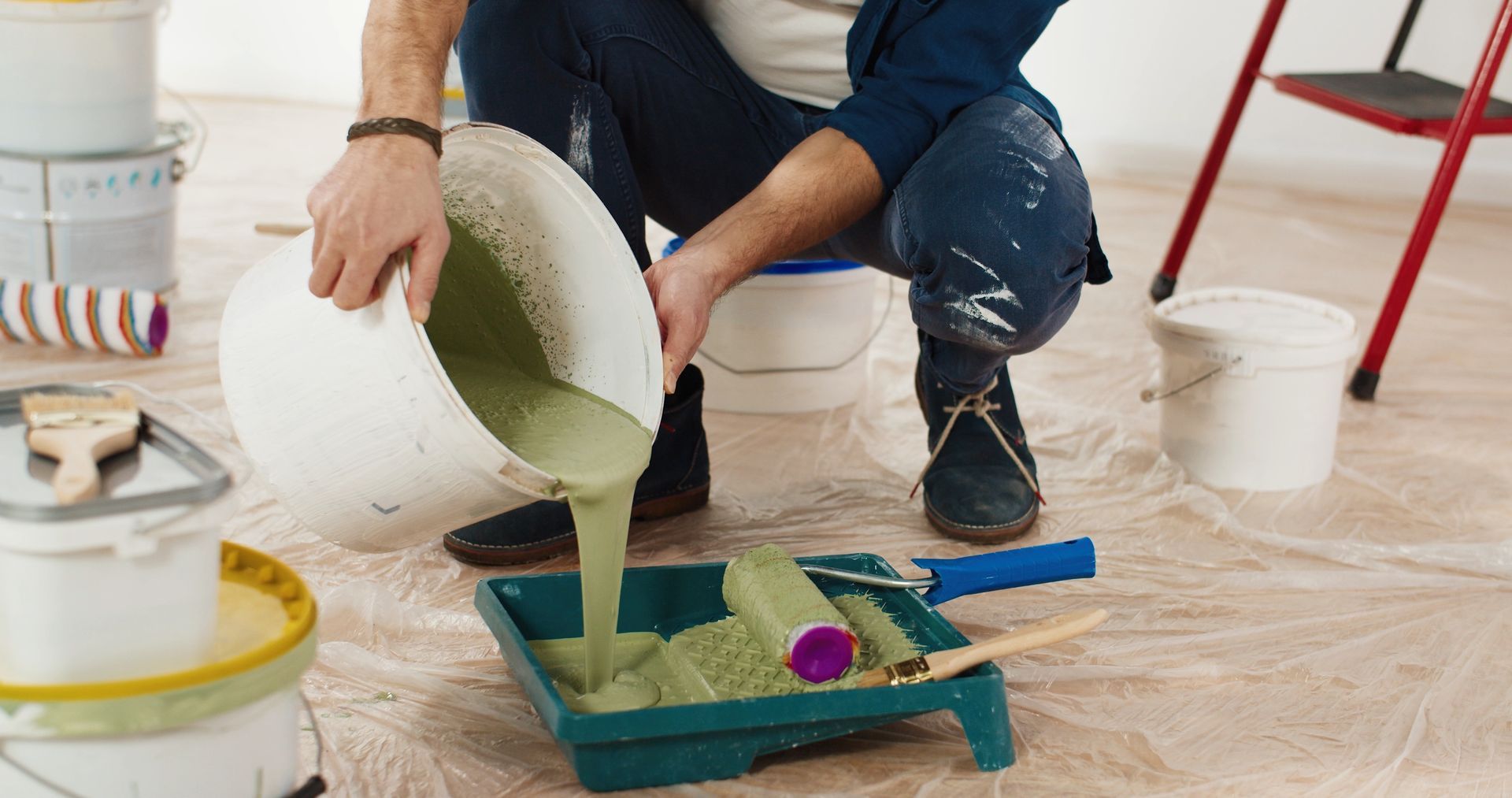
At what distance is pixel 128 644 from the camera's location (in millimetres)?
Result: 663

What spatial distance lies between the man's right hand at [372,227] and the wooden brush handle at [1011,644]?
0.44 meters

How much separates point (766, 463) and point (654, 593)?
48 centimetres

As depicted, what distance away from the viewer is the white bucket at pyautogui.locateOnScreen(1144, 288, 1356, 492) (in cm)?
153

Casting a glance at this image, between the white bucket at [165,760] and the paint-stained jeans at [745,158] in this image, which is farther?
the paint-stained jeans at [745,158]

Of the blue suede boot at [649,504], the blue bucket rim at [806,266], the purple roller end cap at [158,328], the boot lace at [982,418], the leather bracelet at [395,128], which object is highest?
the leather bracelet at [395,128]

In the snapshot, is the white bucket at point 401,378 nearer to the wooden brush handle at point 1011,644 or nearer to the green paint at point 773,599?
the green paint at point 773,599

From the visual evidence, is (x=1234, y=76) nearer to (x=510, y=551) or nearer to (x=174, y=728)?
(x=510, y=551)

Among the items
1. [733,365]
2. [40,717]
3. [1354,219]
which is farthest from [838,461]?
[1354,219]

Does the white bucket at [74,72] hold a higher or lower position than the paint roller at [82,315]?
higher

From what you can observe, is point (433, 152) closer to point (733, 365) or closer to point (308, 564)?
point (308, 564)

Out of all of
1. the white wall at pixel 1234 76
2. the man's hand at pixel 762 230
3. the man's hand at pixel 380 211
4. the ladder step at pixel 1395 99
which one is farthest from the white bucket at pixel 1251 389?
the white wall at pixel 1234 76

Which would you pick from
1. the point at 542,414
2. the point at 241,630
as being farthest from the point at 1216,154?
the point at 241,630

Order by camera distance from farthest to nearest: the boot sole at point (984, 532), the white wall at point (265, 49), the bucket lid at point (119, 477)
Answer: the white wall at point (265, 49)
the boot sole at point (984, 532)
the bucket lid at point (119, 477)

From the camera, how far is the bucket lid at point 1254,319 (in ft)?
5.01
